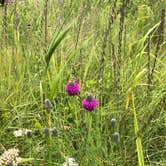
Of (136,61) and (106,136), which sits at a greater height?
(136,61)

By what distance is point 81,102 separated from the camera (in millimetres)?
1782

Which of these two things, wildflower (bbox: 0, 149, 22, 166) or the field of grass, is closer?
wildflower (bbox: 0, 149, 22, 166)

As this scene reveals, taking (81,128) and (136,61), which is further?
(136,61)

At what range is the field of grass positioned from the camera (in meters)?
1.59

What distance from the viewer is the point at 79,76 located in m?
2.13

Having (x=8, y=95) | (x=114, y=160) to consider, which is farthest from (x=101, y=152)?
(x=8, y=95)

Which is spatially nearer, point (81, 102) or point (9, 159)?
point (9, 159)

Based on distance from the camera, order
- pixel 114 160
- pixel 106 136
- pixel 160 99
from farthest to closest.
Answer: pixel 160 99 → pixel 106 136 → pixel 114 160

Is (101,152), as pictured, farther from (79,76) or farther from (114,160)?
(79,76)

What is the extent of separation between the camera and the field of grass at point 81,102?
62.5 inches

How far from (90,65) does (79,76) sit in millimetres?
218

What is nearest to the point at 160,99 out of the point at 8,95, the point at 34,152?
the point at 34,152

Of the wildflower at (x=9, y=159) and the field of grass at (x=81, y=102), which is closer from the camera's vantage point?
the wildflower at (x=9, y=159)

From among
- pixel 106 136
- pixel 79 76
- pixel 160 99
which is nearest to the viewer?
pixel 106 136
